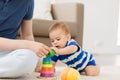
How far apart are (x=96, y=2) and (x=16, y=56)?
229cm

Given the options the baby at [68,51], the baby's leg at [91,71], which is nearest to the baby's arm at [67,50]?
the baby at [68,51]

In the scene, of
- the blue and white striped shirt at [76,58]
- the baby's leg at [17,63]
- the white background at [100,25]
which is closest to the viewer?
the baby's leg at [17,63]

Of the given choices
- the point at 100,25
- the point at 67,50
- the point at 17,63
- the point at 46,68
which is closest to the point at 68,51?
the point at 67,50

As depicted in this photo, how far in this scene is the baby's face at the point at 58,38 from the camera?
3.96ft

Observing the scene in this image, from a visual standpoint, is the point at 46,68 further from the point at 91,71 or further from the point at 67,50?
the point at 91,71

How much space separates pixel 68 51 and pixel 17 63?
0.90ft

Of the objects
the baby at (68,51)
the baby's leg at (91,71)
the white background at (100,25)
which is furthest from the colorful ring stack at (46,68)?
the white background at (100,25)

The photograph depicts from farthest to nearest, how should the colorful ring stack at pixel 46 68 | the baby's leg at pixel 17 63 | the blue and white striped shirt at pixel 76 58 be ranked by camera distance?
the blue and white striped shirt at pixel 76 58 < the colorful ring stack at pixel 46 68 < the baby's leg at pixel 17 63

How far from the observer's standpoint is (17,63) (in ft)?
3.40

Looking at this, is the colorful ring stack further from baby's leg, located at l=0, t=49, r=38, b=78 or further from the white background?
the white background

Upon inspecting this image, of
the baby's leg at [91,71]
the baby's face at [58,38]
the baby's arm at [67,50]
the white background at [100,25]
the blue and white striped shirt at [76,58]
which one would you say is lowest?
the white background at [100,25]

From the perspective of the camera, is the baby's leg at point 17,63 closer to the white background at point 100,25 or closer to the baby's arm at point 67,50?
the baby's arm at point 67,50

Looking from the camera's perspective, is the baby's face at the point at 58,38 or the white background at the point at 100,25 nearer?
the baby's face at the point at 58,38

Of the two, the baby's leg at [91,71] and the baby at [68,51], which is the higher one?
the baby at [68,51]
